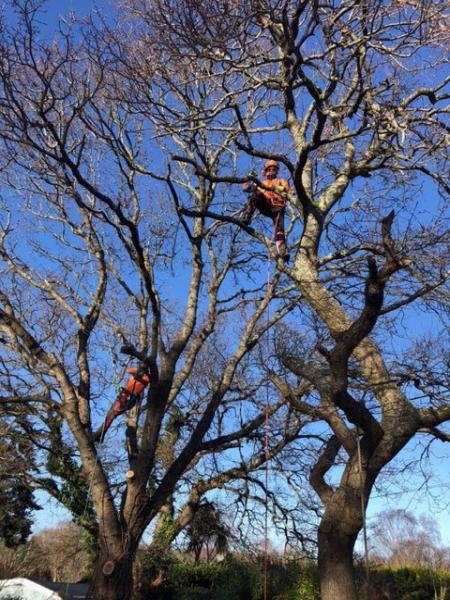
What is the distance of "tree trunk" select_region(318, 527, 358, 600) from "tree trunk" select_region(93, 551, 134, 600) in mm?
3187

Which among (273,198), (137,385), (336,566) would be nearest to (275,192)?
(273,198)

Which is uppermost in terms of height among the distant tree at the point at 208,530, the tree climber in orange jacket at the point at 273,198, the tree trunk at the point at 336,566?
the tree climber in orange jacket at the point at 273,198

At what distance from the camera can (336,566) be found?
21.4 feet

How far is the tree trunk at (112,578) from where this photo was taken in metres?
8.34

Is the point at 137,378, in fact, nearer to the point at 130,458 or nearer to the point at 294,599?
the point at 130,458

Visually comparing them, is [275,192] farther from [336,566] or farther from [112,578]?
[112,578]

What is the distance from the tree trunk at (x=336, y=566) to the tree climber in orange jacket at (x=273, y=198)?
364 centimetres

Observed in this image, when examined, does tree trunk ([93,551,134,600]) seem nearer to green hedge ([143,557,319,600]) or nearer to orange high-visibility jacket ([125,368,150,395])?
orange high-visibility jacket ([125,368,150,395])

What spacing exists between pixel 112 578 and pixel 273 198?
5675 mm

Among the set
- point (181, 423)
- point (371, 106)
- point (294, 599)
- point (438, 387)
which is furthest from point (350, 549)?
point (181, 423)

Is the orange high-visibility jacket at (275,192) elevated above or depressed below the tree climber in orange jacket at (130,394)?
above

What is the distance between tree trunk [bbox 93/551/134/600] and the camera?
27.4 ft

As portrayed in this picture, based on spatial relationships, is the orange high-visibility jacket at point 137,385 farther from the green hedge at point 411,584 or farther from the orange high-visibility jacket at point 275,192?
the green hedge at point 411,584

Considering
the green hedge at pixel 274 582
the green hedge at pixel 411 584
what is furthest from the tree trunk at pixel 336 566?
the green hedge at pixel 411 584
